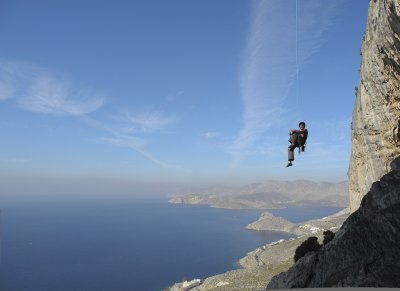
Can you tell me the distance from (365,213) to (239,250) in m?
152

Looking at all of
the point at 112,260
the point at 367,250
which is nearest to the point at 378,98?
the point at 367,250

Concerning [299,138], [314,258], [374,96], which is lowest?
[314,258]

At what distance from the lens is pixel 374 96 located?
29.5 meters

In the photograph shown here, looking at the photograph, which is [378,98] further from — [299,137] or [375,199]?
[299,137]

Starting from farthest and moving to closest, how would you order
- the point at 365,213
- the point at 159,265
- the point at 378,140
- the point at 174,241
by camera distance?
1. the point at 174,241
2. the point at 159,265
3. the point at 378,140
4. the point at 365,213

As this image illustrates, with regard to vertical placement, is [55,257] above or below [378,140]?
below

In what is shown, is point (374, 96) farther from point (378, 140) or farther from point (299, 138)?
point (299, 138)

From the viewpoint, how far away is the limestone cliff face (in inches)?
835

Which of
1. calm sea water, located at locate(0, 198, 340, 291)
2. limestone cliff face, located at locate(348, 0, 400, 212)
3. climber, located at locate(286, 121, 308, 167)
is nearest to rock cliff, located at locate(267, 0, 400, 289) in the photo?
limestone cliff face, located at locate(348, 0, 400, 212)

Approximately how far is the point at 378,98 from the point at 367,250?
13.9m

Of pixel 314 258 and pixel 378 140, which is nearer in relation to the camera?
pixel 314 258

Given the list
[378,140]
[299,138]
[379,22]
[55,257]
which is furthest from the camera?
[55,257]

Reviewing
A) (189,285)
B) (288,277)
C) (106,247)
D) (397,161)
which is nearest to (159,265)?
(189,285)

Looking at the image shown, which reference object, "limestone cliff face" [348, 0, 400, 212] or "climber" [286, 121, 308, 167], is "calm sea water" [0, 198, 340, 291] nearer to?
"limestone cliff face" [348, 0, 400, 212]
